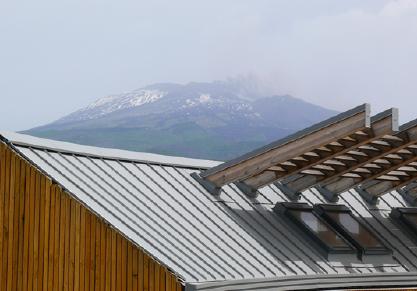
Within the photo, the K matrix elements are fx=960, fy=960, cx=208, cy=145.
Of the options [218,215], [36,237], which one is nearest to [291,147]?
[218,215]

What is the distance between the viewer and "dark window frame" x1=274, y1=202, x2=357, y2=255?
21.0m

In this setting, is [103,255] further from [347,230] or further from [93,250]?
[347,230]

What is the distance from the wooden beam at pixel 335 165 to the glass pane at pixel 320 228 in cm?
94

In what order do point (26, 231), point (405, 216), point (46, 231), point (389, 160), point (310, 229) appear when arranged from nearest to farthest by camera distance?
point (46, 231) < point (26, 231) < point (310, 229) < point (389, 160) < point (405, 216)

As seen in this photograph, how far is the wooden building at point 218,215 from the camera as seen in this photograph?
16453 millimetres

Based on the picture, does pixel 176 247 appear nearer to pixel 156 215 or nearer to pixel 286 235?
pixel 156 215

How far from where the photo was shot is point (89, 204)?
54.0ft

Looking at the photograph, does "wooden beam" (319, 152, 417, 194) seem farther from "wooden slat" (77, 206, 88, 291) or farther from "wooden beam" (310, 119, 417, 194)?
"wooden slat" (77, 206, 88, 291)

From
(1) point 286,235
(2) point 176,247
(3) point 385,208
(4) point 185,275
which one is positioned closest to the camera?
(4) point 185,275

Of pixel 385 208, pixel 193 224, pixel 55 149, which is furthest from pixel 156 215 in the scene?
pixel 385 208

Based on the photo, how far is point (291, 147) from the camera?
20219mm

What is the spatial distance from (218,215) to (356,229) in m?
4.39

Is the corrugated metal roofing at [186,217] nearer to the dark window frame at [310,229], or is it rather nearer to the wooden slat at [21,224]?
the dark window frame at [310,229]

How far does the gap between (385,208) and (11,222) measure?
11.6 m
